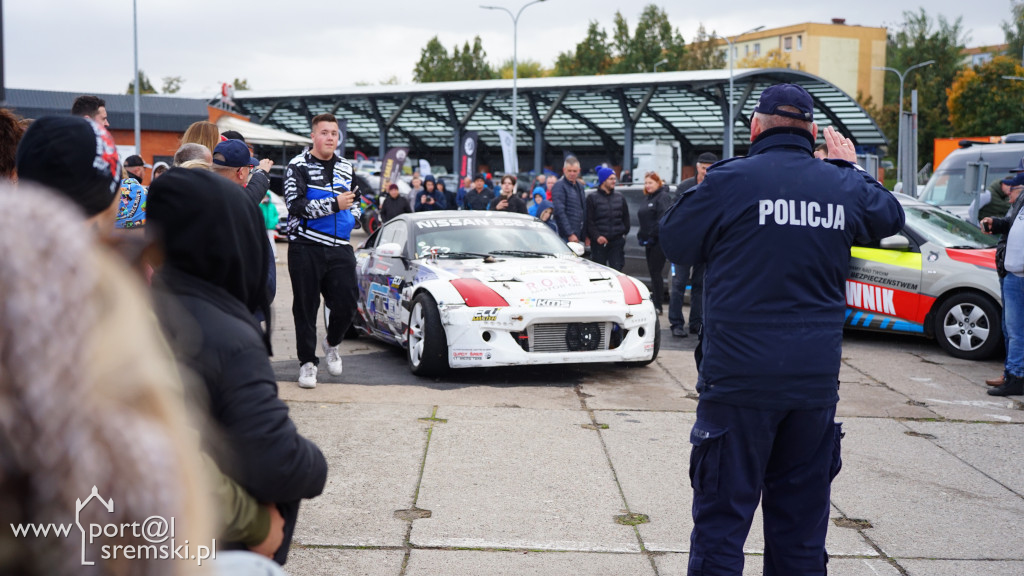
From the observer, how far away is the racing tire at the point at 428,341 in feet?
25.4

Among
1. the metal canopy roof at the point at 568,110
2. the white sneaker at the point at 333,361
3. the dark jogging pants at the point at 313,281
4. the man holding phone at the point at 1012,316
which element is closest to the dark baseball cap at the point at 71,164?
the dark jogging pants at the point at 313,281

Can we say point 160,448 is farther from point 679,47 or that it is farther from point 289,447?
point 679,47

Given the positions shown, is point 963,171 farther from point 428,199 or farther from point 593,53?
point 593,53

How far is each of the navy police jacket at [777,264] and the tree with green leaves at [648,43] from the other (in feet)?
249

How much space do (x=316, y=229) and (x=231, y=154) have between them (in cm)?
191

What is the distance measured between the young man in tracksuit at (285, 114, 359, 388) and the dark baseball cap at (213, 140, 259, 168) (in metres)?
1.69

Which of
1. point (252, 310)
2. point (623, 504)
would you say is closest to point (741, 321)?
point (252, 310)

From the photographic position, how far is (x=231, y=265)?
206 centimetres

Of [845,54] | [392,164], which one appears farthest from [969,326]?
[845,54]

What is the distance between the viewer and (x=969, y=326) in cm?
940

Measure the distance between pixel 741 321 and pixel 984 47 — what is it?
119 metres

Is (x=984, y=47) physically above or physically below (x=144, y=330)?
above

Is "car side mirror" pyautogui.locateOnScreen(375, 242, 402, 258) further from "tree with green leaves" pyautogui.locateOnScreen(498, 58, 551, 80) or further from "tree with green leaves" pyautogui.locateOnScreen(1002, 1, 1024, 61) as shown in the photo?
"tree with green leaves" pyautogui.locateOnScreen(498, 58, 551, 80)

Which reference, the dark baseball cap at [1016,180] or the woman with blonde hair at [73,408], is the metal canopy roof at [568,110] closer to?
the dark baseball cap at [1016,180]
